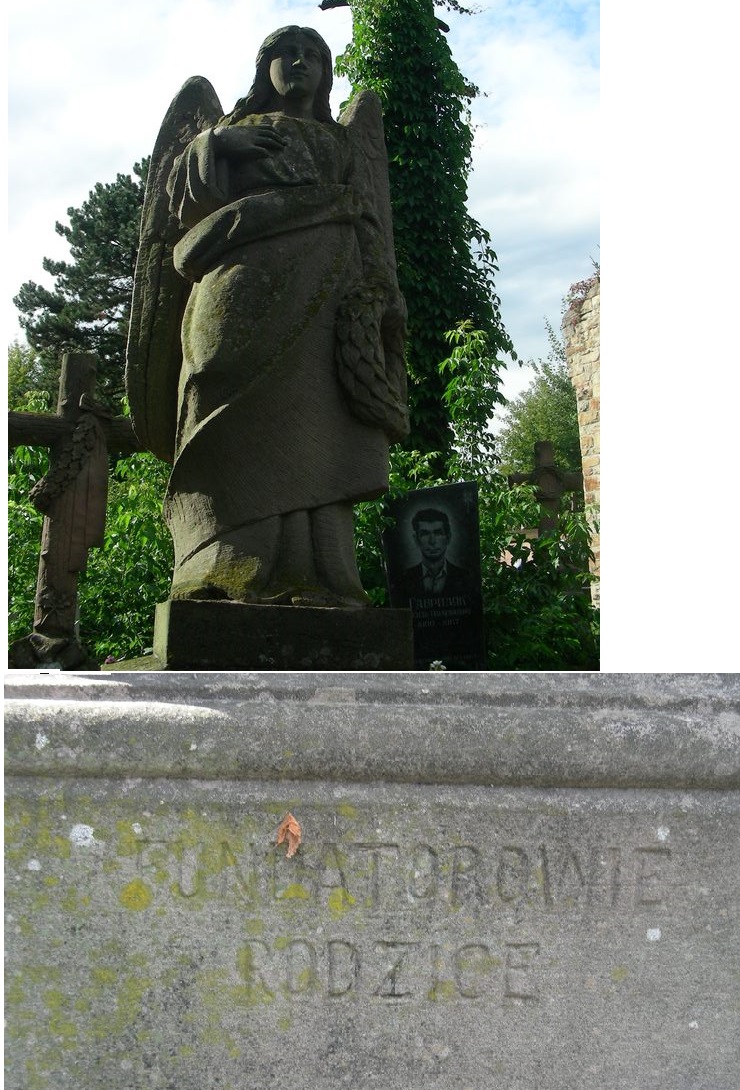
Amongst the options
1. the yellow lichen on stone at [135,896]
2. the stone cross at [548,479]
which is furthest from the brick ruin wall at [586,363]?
the yellow lichen on stone at [135,896]

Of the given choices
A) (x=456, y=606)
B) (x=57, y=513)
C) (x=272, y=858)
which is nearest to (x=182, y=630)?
(x=272, y=858)

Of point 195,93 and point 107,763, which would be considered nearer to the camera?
point 107,763

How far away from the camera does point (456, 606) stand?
22.6ft

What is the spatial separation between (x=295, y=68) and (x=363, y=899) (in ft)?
7.64

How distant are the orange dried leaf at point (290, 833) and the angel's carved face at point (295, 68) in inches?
84.2

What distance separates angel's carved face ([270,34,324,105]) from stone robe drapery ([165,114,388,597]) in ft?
0.79

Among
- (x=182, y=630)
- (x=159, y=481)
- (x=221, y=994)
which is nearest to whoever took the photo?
(x=221, y=994)

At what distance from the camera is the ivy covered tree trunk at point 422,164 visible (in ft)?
34.4

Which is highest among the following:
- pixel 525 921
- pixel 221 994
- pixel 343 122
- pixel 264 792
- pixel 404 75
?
pixel 404 75

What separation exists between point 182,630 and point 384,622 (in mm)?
485

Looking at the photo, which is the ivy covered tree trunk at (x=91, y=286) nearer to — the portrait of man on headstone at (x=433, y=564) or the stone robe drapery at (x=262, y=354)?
the portrait of man on headstone at (x=433, y=564)

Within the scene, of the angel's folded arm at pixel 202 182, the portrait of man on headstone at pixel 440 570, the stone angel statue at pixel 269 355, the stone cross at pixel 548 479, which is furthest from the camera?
the stone cross at pixel 548 479

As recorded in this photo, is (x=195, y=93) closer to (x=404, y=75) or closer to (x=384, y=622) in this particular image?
(x=384, y=622)

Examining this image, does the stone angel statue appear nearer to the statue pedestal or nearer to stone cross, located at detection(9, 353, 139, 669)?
the statue pedestal
